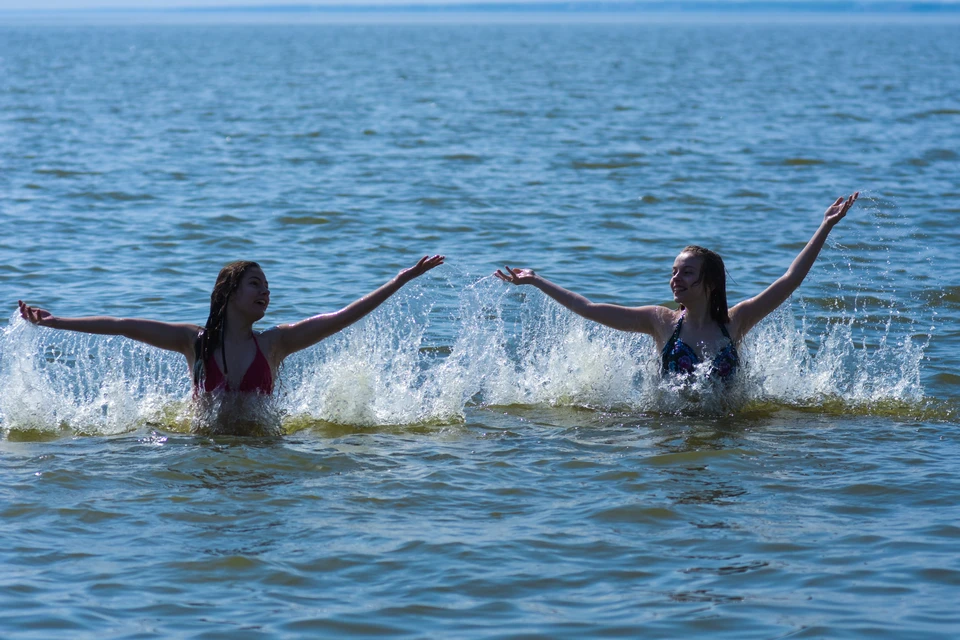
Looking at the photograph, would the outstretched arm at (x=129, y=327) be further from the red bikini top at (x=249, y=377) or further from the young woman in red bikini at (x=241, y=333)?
the red bikini top at (x=249, y=377)

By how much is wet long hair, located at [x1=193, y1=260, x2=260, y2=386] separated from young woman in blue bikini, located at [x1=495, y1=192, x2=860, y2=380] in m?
1.85

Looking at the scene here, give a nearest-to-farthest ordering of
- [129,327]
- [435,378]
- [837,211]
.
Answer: [129,327], [837,211], [435,378]

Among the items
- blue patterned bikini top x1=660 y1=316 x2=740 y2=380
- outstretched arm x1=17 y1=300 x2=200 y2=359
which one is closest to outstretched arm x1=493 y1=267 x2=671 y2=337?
blue patterned bikini top x1=660 y1=316 x2=740 y2=380

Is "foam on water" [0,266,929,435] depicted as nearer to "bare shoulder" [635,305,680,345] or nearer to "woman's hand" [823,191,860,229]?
"bare shoulder" [635,305,680,345]

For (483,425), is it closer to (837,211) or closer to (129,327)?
(129,327)

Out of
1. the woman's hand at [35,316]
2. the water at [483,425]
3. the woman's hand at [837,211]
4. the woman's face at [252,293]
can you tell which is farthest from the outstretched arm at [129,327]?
the woman's hand at [837,211]

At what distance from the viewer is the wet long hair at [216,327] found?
312 inches

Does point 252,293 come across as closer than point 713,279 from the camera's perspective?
Yes

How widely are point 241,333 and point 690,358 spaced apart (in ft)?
10.5

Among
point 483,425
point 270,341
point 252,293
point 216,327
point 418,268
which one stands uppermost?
point 418,268

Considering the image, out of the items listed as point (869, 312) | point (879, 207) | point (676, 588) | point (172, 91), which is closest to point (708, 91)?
point (172, 91)

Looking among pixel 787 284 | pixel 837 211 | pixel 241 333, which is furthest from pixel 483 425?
pixel 837 211

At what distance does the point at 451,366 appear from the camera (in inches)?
385

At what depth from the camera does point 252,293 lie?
7.85 m
